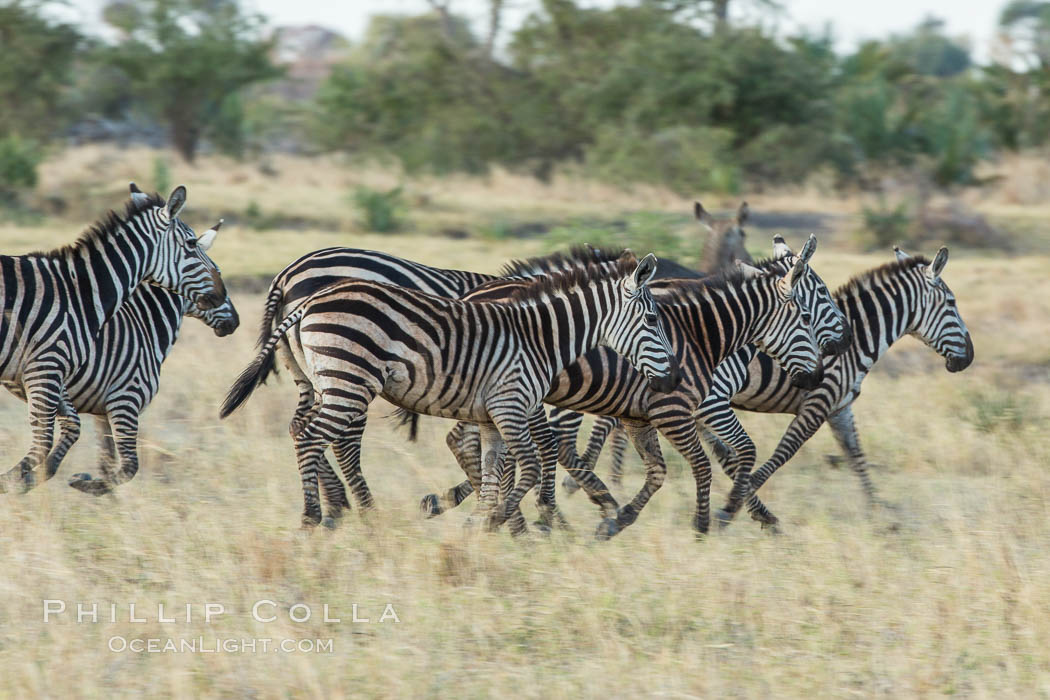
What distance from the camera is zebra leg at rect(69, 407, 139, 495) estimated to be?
604 cm

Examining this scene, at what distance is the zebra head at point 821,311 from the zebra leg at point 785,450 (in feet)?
1.36

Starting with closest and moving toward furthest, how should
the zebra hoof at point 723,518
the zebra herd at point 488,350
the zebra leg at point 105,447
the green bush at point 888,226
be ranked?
the zebra herd at point 488,350, the zebra hoof at point 723,518, the zebra leg at point 105,447, the green bush at point 888,226

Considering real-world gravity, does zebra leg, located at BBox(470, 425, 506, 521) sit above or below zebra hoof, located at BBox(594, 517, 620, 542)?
above

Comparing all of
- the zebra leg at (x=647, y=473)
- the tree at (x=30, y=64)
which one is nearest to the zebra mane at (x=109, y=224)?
the zebra leg at (x=647, y=473)

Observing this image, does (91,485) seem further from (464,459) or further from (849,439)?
(849,439)

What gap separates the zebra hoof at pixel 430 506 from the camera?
243 inches

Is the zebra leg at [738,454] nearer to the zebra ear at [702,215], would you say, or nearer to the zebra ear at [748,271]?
the zebra ear at [748,271]

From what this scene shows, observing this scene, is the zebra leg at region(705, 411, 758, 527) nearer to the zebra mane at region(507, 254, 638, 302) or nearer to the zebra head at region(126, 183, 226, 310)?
the zebra mane at region(507, 254, 638, 302)

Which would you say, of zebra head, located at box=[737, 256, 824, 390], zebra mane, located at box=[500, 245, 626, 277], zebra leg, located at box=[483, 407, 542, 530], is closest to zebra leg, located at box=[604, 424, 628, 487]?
zebra mane, located at box=[500, 245, 626, 277]

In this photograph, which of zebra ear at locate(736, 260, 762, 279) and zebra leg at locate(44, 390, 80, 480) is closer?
zebra leg at locate(44, 390, 80, 480)

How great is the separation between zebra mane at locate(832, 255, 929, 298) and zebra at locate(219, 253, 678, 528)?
177cm

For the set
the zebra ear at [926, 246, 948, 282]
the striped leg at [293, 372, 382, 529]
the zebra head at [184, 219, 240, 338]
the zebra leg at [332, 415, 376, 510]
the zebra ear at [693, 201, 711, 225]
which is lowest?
the zebra leg at [332, 415, 376, 510]

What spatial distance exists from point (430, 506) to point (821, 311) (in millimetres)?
2380

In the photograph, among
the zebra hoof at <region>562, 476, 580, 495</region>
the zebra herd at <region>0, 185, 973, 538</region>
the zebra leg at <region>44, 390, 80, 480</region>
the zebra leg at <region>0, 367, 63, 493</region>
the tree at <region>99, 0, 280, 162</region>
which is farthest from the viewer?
the tree at <region>99, 0, 280, 162</region>
